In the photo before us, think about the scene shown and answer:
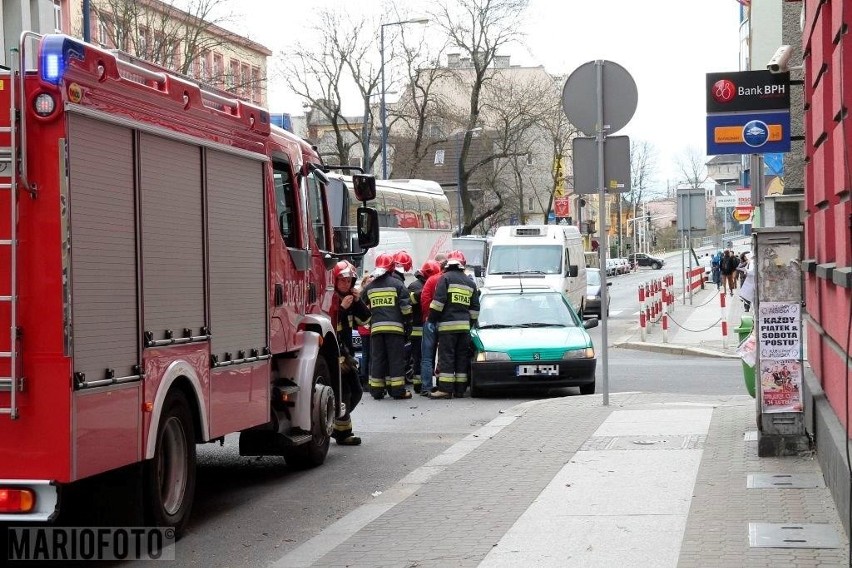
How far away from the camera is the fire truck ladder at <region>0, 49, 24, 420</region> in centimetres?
645

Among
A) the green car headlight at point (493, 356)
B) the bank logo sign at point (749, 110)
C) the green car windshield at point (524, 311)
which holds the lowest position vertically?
the green car headlight at point (493, 356)

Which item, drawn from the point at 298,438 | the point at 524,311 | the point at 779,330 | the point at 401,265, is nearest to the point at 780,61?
the point at 779,330

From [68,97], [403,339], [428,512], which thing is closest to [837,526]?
[428,512]

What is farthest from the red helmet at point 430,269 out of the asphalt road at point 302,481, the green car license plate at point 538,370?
the green car license plate at point 538,370

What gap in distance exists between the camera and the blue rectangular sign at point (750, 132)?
445 inches

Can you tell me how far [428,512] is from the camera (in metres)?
8.50

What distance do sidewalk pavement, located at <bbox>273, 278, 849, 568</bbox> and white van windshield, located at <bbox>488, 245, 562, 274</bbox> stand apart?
66.4 ft

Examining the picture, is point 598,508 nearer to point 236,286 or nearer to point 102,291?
point 236,286

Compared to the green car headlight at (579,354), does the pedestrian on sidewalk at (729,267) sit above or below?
above

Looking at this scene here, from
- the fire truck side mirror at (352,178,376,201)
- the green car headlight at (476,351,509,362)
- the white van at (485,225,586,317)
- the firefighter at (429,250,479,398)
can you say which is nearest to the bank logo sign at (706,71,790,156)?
the fire truck side mirror at (352,178,376,201)

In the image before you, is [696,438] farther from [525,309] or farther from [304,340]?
[525,309]

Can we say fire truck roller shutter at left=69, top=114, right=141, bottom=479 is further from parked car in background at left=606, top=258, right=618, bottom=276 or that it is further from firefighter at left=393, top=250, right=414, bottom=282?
parked car in background at left=606, top=258, right=618, bottom=276

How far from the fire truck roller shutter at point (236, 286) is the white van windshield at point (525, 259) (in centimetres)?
2318

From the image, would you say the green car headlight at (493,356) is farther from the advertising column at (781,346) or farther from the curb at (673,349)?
the curb at (673,349)
